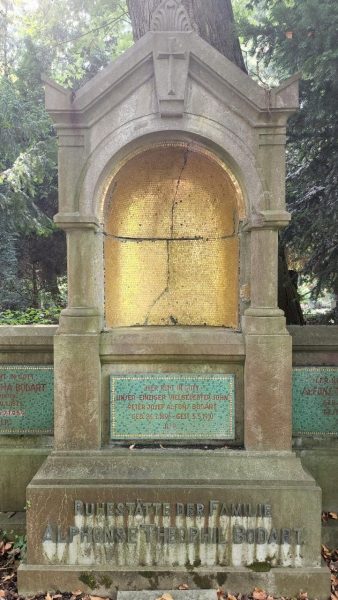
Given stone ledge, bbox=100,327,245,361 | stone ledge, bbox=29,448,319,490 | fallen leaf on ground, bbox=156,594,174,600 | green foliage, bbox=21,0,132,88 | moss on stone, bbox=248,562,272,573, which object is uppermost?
green foliage, bbox=21,0,132,88

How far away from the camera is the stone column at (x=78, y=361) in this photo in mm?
3707

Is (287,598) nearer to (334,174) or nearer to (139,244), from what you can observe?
(139,244)

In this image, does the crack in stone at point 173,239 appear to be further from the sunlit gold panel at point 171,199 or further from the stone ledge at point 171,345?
the stone ledge at point 171,345

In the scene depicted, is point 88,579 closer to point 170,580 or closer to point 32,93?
point 170,580

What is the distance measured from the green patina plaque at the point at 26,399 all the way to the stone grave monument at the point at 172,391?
0.66 metres

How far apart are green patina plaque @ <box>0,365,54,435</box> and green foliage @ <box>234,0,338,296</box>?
12.2 ft

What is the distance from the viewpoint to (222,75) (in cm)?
359

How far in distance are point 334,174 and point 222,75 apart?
229cm

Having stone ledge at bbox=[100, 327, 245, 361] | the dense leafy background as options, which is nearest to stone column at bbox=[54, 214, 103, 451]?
stone ledge at bbox=[100, 327, 245, 361]

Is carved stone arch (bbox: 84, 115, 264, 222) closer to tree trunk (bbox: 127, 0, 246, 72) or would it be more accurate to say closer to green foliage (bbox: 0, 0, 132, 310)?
tree trunk (bbox: 127, 0, 246, 72)

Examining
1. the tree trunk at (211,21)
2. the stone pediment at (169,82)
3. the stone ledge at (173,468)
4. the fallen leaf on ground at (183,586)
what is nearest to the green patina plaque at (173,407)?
the stone ledge at (173,468)

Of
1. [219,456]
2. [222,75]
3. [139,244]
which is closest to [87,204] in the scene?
[139,244]

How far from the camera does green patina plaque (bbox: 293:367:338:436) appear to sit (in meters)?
4.25

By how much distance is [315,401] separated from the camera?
4.27 metres
